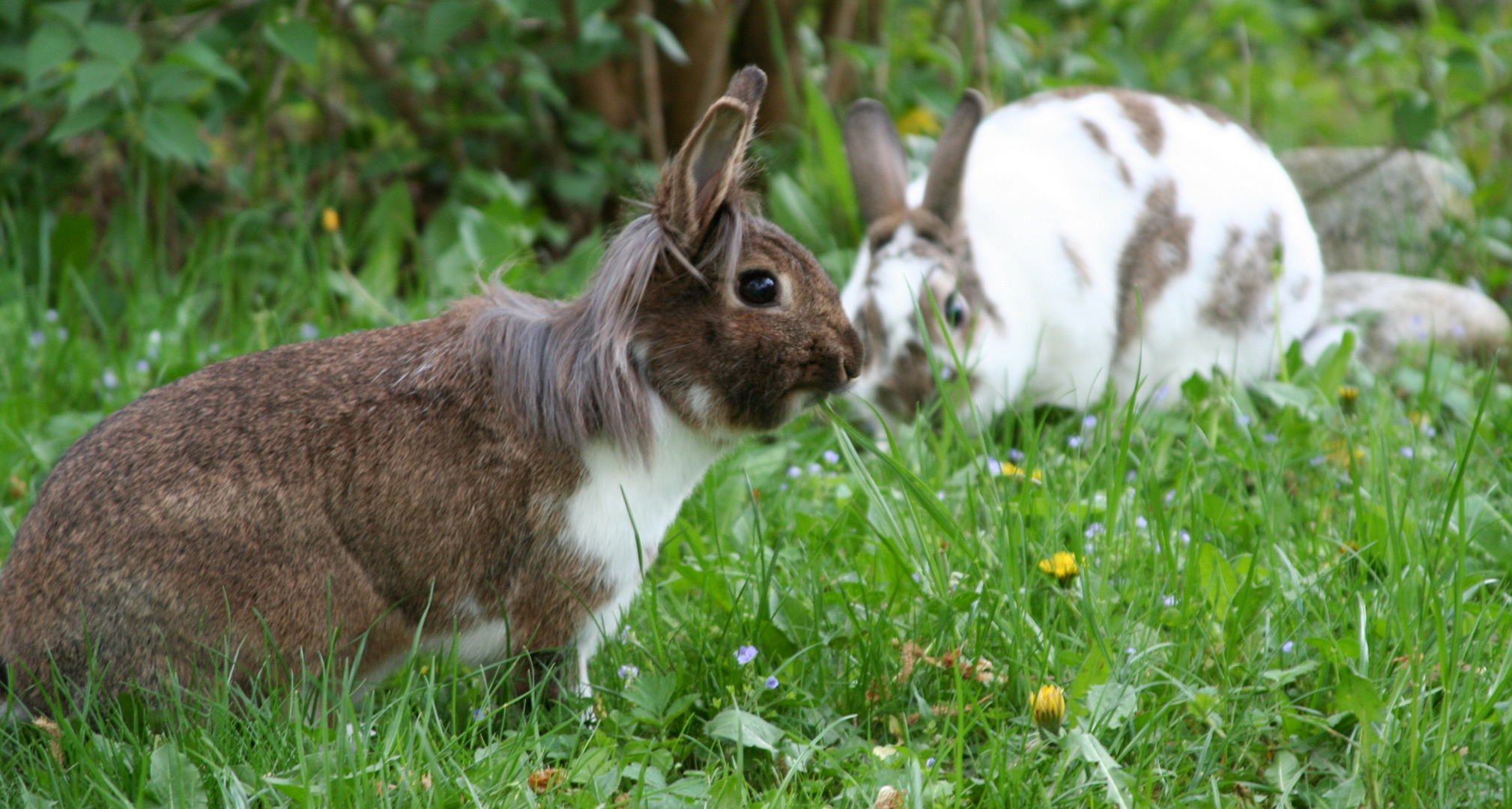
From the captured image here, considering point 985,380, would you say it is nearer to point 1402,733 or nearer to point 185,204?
point 1402,733

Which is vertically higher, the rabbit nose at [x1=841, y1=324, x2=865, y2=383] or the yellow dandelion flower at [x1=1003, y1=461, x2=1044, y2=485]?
the rabbit nose at [x1=841, y1=324, x2=865, y2=383]

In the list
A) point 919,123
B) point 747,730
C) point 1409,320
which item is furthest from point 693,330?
point 919,123

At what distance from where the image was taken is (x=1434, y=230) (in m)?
4.84

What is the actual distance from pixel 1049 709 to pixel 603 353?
2.92 ft

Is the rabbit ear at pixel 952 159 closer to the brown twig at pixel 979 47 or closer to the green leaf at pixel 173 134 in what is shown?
the brown twig at pixel 979 47

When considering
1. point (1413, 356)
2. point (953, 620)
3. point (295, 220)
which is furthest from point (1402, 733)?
point (295, 220)

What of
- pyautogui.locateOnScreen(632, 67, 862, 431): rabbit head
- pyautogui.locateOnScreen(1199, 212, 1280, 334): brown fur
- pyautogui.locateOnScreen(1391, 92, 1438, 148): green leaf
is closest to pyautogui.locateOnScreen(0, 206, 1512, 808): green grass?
pyautogui.locateOnScreen(632, 67, 862, 431): rabbit head

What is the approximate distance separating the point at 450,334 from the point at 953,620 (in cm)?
100

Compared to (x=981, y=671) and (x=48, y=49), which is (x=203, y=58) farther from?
(x=981, y=671)

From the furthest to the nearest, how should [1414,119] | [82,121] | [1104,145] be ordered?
[1414,119] < [1104,145] < [82,121]

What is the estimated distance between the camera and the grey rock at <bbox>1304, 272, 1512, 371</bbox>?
4172 mm

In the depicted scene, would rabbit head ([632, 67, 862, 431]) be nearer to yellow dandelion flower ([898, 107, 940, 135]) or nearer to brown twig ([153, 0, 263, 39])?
brown twig ([153, 0, 263, 39])

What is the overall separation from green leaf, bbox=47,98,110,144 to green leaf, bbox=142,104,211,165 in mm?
111

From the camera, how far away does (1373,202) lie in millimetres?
5168
